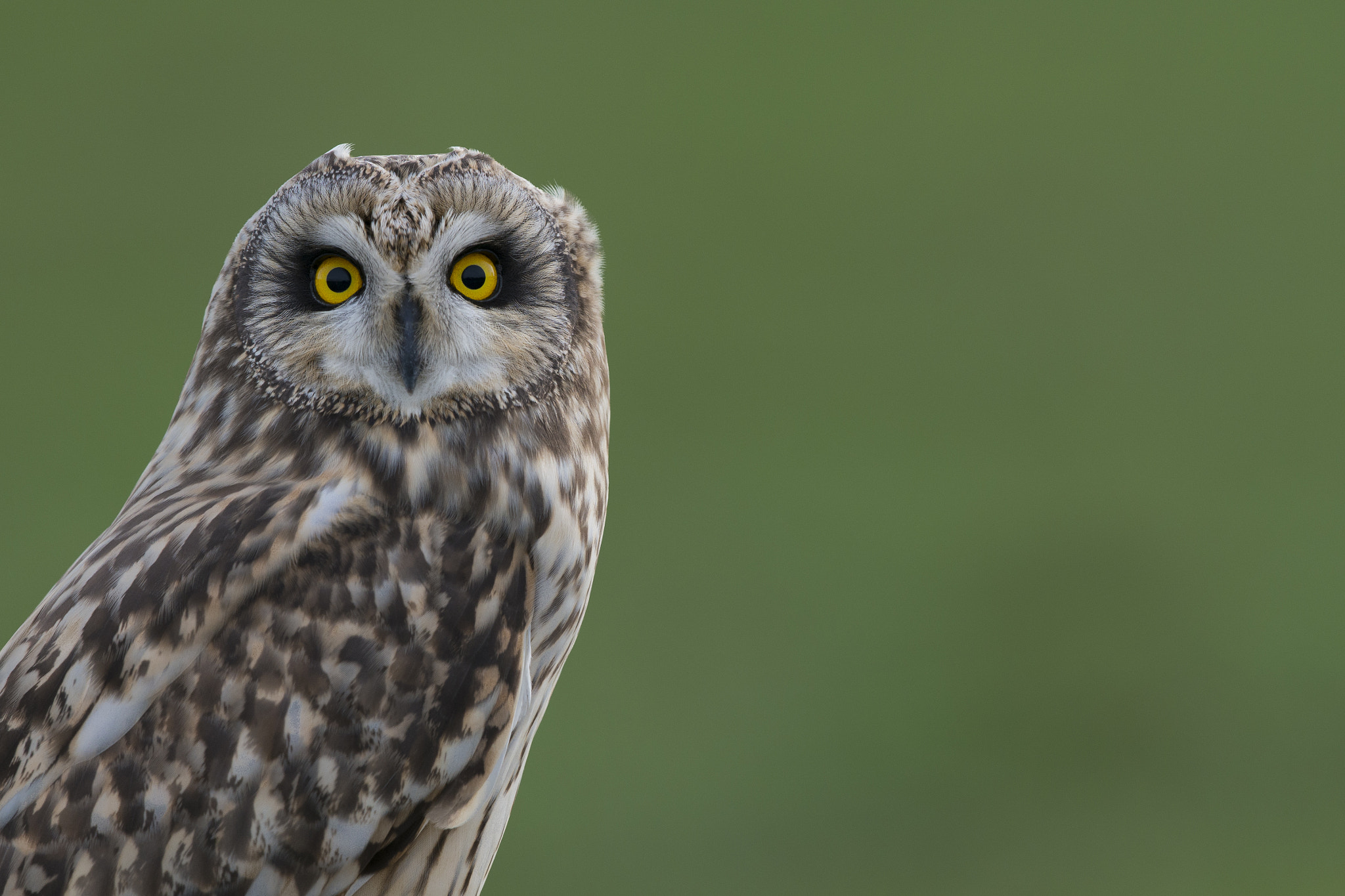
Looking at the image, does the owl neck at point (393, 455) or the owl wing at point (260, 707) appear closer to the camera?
the owl wing at point (260, 707)

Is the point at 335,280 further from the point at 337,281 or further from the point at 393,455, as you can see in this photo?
the point at 393,455

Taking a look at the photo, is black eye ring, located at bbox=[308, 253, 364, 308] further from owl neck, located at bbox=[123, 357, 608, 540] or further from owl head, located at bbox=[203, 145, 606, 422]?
owl neck, located at bbox=[123, 357, 608, 540]

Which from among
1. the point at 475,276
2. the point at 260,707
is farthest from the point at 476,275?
the point at 260,707

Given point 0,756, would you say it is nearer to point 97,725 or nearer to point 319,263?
point 97,725

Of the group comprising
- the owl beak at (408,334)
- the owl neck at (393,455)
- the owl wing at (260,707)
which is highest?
the owl beak at (408,334)

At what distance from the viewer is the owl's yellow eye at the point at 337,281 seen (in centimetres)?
120

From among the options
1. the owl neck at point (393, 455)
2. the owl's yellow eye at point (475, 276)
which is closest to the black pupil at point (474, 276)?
the owl's yellow eye at point (475, 276)

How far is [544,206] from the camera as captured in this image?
128 centimetres

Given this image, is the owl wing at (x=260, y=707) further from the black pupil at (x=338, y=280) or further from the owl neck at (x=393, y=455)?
the black pupil at (x=338, y=280)

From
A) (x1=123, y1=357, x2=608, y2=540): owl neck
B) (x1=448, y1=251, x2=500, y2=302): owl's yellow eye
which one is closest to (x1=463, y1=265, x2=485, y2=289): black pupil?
(x1=448, y1=251, x2=500, y2=302): owl's yellow eye

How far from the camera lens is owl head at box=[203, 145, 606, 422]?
1.17m

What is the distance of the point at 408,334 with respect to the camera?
46.6 inches

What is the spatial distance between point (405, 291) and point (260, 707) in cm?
37

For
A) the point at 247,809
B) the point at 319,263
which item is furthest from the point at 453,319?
the point at 247,809
